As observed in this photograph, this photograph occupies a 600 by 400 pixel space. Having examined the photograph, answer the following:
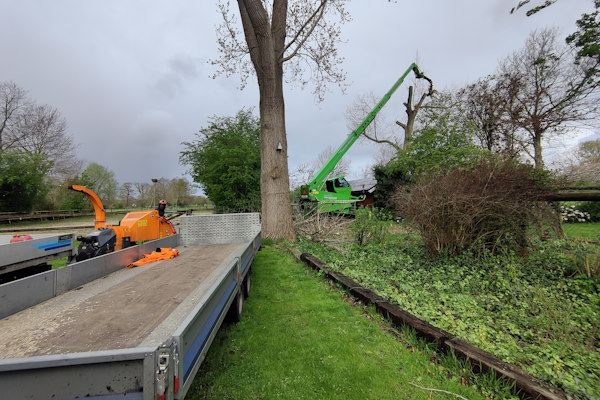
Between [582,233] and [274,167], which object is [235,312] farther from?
[582,233]

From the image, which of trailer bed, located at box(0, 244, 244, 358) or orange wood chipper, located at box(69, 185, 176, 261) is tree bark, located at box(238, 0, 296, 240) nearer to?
orange wood chipper, located at box(69, 185, 176, 261)

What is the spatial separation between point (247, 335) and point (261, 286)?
170cm

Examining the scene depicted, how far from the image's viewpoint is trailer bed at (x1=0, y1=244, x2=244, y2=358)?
1615mm

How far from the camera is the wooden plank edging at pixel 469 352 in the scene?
1936 millimetres

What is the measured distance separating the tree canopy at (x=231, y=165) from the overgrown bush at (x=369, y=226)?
715 centimetres

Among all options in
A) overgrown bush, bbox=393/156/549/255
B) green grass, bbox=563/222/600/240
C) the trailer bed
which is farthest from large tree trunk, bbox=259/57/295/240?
green grass, bbox=563/222/600/240

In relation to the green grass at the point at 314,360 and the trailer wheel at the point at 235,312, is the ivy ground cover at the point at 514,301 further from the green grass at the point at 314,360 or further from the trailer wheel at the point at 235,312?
the trailer wheel at the point at 235,312

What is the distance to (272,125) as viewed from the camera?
28.5 feet

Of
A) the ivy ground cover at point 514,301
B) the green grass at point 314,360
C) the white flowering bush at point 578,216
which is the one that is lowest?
the green grass at point 314,360

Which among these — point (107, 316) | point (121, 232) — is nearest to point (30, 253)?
point (121, 232)

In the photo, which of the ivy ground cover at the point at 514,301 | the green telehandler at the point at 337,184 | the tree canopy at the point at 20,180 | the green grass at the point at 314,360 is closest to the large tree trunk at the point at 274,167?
the ivy ground cover at the point at 514,301

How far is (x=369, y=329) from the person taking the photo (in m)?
3.15

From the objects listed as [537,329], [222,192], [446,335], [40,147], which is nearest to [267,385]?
[446,335]

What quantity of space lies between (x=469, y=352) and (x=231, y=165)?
1221 cm
